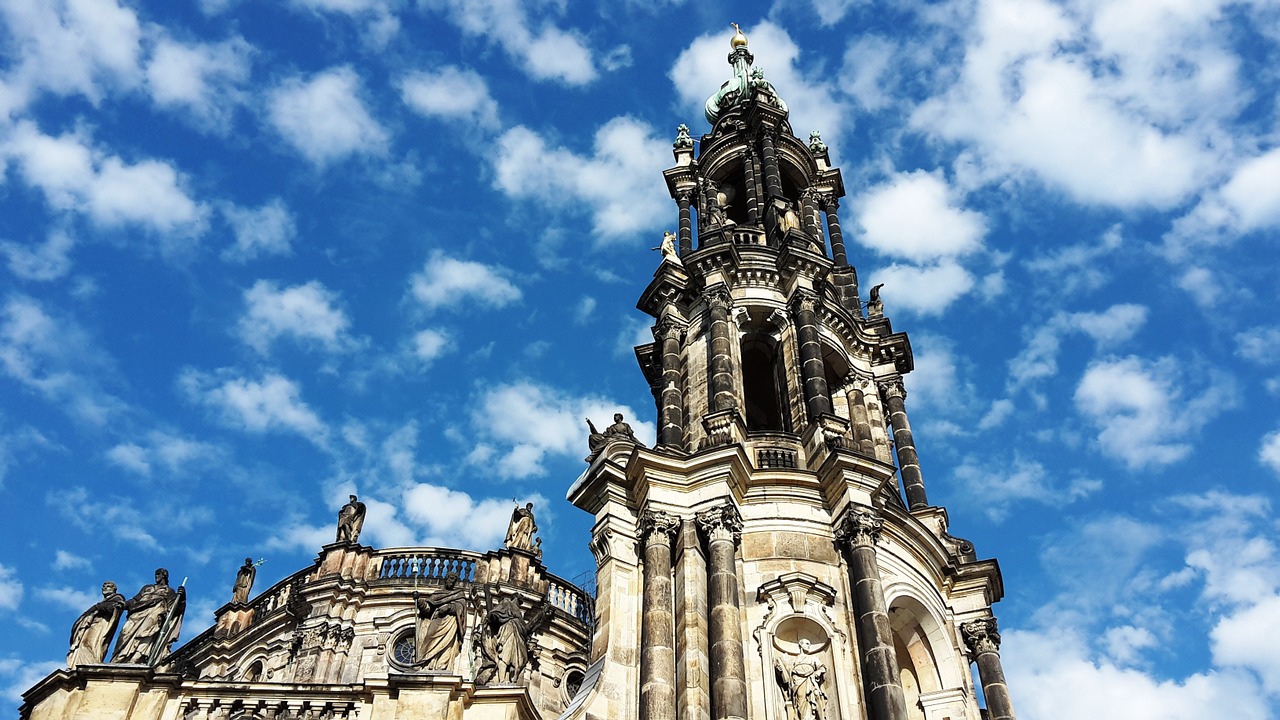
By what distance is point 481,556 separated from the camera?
3008 cm

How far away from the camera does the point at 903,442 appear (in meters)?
26.5

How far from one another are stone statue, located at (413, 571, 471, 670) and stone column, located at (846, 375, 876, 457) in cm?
1005

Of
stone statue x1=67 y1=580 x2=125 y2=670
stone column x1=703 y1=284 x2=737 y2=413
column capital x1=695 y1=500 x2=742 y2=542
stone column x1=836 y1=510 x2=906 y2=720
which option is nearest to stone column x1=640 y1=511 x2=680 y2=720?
column capital x1=695 y1=500 x2=742 y2=542

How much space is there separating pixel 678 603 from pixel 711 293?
888 cm

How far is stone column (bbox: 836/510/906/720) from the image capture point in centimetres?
1723

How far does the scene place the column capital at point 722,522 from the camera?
19594mm

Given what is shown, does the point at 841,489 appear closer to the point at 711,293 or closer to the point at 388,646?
the point at 711,293

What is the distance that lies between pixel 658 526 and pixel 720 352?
17.5 ft

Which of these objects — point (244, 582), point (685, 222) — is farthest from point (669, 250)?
point (244, 582)

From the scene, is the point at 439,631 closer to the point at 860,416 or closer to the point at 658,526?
the point at 658,526

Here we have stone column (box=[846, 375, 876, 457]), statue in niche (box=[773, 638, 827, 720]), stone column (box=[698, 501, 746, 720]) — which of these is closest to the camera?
stone column (box=[698, 501, 746, 720])

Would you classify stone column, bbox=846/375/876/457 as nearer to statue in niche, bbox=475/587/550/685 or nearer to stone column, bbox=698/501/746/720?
stone column, bbox=698/501/746/720

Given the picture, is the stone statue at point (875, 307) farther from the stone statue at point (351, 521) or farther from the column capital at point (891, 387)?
the stone statue at point (351, 521)

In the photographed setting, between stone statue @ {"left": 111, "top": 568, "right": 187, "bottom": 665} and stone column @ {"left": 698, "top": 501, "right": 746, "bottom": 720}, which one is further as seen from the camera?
stone statue @ {"left": 111, "top": 568, "right": 187, "bottom": 665}
